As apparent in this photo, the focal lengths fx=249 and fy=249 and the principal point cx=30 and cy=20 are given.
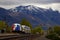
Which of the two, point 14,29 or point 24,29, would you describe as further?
point 24,29

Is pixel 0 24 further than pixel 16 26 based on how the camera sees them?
Yes

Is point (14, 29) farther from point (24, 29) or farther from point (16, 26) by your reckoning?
point (24, 29)

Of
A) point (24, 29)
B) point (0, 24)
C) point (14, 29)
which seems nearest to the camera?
point (14, 29)

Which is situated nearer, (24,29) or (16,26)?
(16,26)

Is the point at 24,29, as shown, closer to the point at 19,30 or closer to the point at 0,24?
the point at 19,30

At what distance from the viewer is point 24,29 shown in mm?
81062

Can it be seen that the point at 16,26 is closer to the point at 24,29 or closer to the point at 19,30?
the point at 19,30

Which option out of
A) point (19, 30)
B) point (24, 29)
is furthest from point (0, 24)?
point (19, 30)

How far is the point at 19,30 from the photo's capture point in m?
73.3

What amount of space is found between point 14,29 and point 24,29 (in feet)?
33.2

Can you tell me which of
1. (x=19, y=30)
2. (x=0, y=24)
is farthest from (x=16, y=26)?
(x=0, y=24)

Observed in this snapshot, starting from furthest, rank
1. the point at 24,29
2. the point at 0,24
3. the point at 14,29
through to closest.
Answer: the point at 0,24, the point at 24,29, the point at 14,29

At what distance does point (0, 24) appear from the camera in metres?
103

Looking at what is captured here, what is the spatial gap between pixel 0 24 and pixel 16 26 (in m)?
31.9
